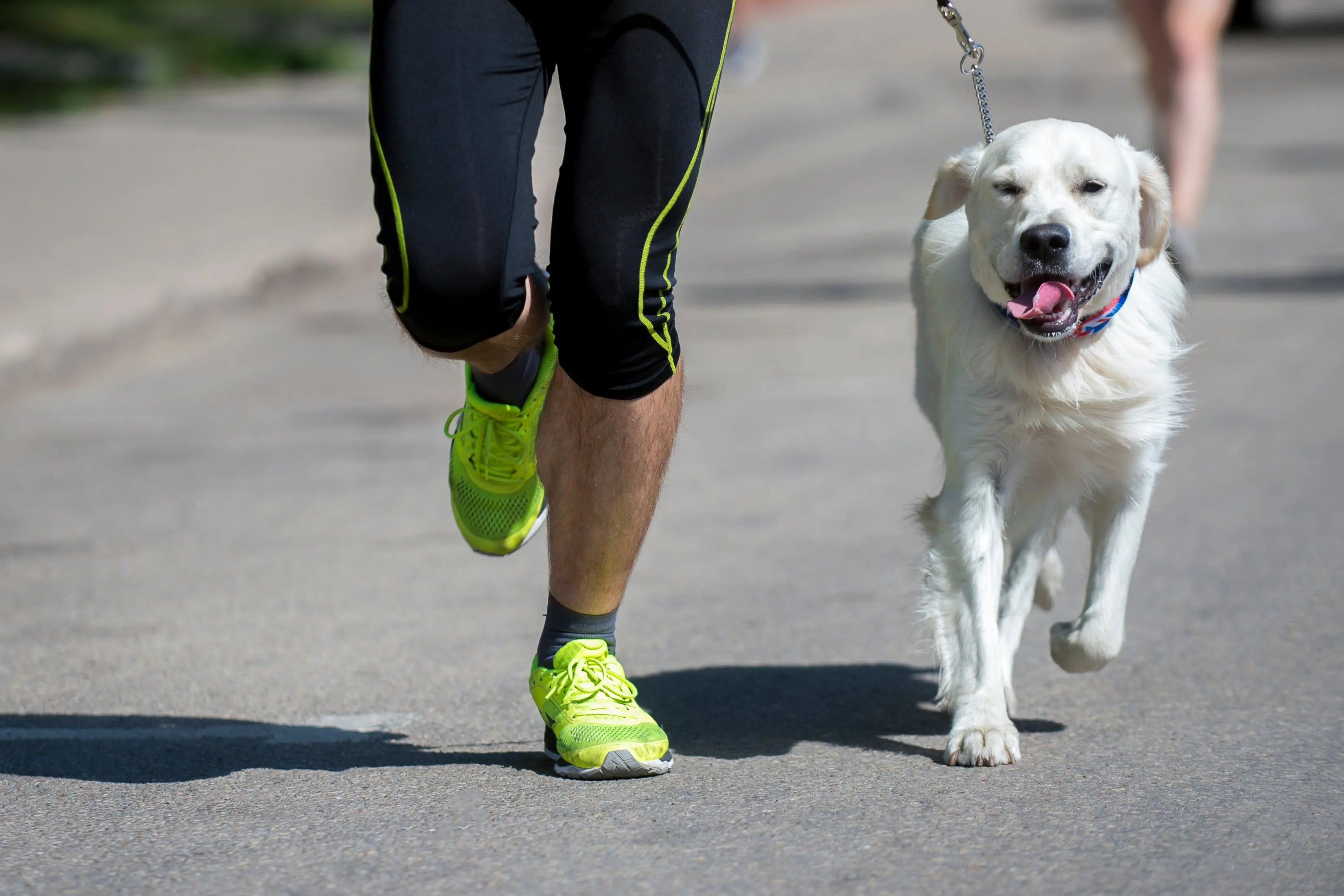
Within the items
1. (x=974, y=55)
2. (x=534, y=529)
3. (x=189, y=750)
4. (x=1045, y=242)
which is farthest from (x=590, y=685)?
(x=974, y=55)

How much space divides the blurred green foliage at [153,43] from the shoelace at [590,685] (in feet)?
39.9

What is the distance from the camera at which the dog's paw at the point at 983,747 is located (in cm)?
312

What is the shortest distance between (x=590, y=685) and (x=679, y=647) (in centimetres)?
89

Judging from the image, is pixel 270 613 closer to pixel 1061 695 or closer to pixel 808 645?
pixel 808 645

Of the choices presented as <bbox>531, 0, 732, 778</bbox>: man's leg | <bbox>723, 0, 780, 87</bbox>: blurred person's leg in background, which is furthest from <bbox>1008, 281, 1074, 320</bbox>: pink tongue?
<bbox>723, 0, 780, 87</bbox>: blurred person's leg in background

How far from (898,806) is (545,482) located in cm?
83

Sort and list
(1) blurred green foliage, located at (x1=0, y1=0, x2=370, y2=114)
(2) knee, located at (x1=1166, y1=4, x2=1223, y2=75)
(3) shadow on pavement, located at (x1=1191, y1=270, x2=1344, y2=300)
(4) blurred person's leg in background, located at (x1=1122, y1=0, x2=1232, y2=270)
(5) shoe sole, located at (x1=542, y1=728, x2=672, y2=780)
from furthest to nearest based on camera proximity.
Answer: (1) blurred green foliage, located at (x1=0, y1=0, x2=370, y2=114) → (3) shadow on pavement, located at (x1=1191, y1=270, x2=1344, y2=300) → (2) knee, located at (x1=1166, y1=4, x2=1223, y2=75) → (4) blurred person's leg in background, located at (x1=1122, y1=0, x2=1232, y2=270) → (5) shoe sole, located at (x1=542, y1=728, x2=672, y2=780)

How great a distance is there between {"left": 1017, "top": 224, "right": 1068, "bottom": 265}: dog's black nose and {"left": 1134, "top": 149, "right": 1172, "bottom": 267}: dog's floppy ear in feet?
0.98

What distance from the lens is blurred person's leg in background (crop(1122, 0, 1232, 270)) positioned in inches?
270

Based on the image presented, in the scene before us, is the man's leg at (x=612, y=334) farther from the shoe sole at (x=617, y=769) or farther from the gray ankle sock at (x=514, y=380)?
the gray ankle sock at (x=514, y=380)

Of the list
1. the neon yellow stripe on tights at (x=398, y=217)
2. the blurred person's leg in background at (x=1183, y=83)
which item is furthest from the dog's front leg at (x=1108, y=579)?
the blurred person's leg in background at (x=1183, y=83)

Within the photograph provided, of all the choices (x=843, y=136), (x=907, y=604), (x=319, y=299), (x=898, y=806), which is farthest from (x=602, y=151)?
(x=843, y=136)

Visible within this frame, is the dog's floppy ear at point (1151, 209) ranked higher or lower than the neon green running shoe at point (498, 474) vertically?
higher

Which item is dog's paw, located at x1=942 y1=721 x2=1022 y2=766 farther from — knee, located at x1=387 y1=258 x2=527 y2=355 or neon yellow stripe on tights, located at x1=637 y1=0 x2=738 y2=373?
knee, located at x1=387 y1=258 x2=527 y2=355
